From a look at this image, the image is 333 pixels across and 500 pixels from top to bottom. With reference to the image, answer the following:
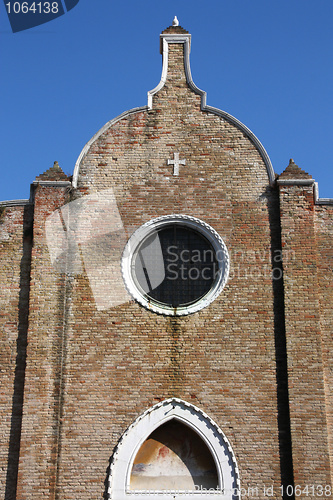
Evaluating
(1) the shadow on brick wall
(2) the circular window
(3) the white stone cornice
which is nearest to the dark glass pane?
(2) the circular window

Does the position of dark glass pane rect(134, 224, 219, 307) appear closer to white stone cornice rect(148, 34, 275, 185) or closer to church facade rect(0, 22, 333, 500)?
church facade rect(0, 22, 333, 500)

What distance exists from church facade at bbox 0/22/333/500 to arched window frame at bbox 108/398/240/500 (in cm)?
3

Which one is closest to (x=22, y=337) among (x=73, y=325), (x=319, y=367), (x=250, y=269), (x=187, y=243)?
(x=73, y=325)

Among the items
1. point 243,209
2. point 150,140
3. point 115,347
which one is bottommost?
point 115,347

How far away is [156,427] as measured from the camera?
12.1 m

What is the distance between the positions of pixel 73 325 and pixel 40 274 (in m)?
1.31

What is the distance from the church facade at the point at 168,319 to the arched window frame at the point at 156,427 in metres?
0.03

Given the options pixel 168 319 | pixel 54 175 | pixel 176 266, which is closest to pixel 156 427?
pixel 168 319

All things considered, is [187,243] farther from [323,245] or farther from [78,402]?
[78,402]

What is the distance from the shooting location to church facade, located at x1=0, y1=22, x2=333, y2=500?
11.9 meters

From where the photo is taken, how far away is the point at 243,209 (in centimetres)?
1351

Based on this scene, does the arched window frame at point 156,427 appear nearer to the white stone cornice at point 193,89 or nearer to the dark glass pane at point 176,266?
the dark glass pane at point 176,266

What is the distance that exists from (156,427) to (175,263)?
11.4 feet

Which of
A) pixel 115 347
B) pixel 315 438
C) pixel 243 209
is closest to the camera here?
pixel 315 438
